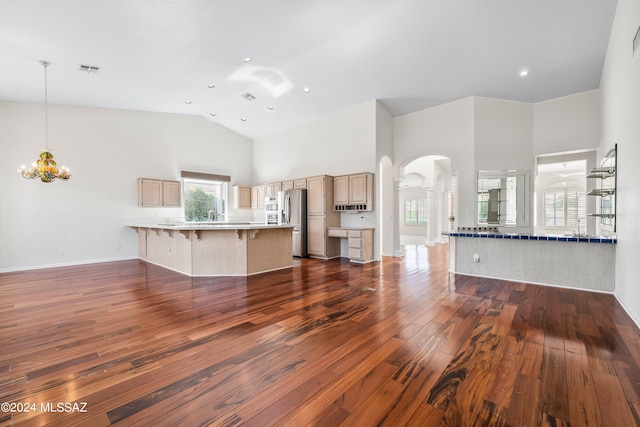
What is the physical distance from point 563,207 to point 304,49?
40.8 feet

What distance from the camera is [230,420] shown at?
145cm

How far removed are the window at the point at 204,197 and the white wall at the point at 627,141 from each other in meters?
8.53

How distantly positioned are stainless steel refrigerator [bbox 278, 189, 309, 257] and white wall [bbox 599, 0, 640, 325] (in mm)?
5480

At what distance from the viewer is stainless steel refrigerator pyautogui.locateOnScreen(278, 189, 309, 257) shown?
275 inches

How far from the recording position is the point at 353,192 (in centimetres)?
652

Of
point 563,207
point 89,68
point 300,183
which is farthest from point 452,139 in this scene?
point 563,207

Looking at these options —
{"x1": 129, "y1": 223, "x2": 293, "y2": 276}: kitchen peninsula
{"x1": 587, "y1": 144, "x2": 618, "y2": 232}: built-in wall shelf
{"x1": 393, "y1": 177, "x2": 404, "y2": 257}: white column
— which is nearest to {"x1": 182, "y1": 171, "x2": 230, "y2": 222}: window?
{"x1": 129, "y1": 223, "x2": 293, "y2": 276}: kitchen peninsula

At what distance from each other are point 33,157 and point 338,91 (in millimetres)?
6650

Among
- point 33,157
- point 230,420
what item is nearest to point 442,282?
point 230,420

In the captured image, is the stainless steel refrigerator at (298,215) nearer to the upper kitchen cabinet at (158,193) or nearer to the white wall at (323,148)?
the white wall at (323,148)

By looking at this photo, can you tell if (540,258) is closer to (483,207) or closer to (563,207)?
(483,207)

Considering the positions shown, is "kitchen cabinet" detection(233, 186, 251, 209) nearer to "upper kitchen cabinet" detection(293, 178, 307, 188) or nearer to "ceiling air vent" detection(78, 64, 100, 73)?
"upper kitchen cabinet" detection(293, 178, 307, 188)

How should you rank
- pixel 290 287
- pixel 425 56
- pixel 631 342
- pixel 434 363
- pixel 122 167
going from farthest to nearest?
pixel 122 167
pixel 425 56
pixel 290 287
pixel 631 342
pixel 434 363

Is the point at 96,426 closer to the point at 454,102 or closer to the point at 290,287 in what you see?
the point at 290,287
